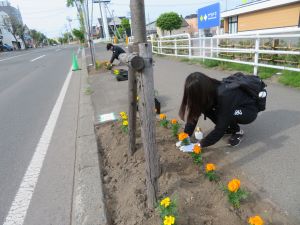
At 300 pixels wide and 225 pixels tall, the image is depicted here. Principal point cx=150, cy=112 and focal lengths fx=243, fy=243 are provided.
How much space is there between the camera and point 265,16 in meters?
21.1

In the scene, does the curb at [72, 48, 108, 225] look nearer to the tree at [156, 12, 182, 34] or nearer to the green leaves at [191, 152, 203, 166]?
the green leaves at [191, 152, 203, 166]

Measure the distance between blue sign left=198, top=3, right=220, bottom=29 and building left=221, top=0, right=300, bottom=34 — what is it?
703 centimetres

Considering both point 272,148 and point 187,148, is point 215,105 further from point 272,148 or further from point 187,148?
point 272,148

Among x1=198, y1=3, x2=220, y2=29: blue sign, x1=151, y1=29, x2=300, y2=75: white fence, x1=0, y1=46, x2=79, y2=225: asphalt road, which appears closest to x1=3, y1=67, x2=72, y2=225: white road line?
x1=0, y1=46, x2=79, y2=225: asphalt road

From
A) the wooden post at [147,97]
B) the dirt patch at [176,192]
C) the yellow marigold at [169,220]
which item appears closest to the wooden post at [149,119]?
the wooden post at [147,97]

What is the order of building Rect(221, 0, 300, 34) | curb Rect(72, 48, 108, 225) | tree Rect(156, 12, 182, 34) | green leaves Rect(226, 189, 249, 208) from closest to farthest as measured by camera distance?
green leaves Rect(226, 189, 249, 208)
curb Rect(72, 48, 108, 225)
building Rect(221, 0, 300, 34)
tree Rect(156, 12, 182, 34)

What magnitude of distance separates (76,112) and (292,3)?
19.3 meters

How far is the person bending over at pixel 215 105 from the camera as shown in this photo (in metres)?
2.44

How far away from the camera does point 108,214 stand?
2.17 metres

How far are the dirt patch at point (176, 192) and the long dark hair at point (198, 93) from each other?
0.59m

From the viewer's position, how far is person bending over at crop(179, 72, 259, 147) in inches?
95.9

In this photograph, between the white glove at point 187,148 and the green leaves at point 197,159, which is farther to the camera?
the white glove at point 187,148

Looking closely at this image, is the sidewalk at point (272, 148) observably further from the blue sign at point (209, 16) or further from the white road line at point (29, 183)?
the blue sign at point (209, 16)

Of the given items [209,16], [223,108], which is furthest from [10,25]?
[223,108]
